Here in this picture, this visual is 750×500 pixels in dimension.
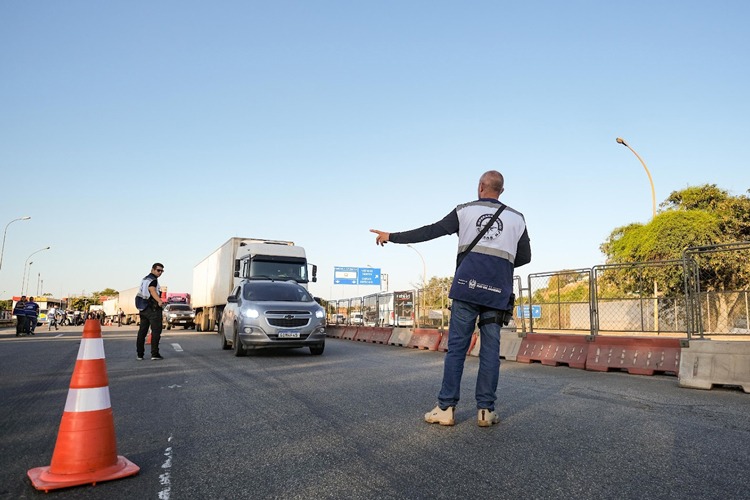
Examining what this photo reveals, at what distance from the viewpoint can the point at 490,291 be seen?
438 centimetres

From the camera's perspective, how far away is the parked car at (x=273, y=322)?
11.2 metres

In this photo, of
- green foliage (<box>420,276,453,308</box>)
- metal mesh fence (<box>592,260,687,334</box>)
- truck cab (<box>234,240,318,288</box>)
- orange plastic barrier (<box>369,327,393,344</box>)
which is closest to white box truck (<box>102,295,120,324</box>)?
truck cab (<box>234,240,318,288</box>)

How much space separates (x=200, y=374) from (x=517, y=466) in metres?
6.11

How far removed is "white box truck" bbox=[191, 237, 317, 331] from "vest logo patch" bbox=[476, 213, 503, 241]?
1450 cm

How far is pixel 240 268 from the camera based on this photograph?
66.8 ft

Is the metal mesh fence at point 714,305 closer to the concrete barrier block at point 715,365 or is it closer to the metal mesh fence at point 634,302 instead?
the metal mesh fence at point 634,302

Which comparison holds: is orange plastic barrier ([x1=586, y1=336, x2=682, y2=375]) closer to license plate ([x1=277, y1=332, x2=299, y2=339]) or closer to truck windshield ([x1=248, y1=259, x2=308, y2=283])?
license plate ([x1=277, y1=332, x2=299, y2=339])

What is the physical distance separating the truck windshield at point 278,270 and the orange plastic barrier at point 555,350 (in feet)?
33.7

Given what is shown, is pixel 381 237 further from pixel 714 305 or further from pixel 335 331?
pixel 335 331

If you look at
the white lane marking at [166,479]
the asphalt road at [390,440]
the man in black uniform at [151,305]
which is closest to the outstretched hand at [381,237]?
the asphalt road at [390,440]

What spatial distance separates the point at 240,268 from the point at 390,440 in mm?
17429

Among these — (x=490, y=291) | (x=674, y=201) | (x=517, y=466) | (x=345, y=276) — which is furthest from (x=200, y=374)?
(x=345, y=276)

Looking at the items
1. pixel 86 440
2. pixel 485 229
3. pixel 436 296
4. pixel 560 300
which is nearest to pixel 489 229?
pixel 485 229

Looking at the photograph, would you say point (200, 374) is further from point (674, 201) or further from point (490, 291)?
point (674, 201)
